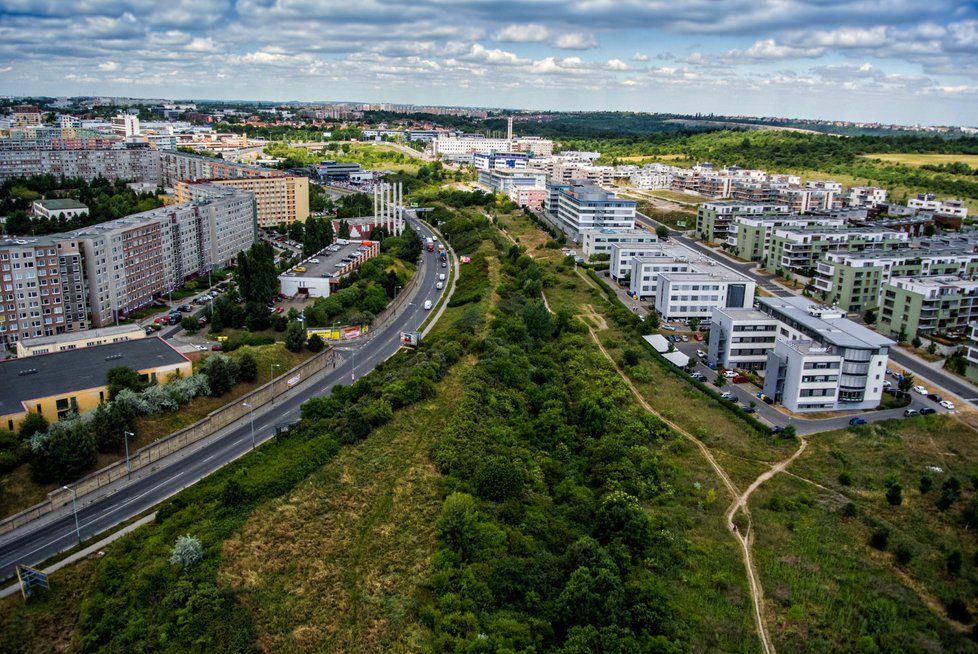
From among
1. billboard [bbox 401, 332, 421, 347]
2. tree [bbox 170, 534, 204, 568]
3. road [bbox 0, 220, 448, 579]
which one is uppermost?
billboard [bbox 401, 332, 421, 347]

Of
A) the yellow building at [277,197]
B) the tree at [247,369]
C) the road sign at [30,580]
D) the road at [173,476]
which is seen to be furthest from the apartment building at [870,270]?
the yellow building at [277,197]

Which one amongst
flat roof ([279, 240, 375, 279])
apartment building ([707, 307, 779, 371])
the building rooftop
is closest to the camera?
the building rooftop

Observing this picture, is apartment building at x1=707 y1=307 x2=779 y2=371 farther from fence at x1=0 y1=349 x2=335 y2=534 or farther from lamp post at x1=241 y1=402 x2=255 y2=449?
lamp post at x1=241 y1=402 x2=255 y2=449

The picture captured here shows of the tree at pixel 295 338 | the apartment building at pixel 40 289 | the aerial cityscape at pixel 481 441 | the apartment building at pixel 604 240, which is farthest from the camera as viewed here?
the apartment building at pixel 604 240

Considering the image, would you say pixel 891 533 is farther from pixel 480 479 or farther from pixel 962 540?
pixel 480 479

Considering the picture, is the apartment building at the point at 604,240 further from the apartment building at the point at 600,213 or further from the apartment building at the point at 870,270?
the apartment building at the point at 870,270

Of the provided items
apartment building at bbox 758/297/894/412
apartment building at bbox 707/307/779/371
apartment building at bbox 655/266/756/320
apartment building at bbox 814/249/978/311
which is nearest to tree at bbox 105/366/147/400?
apartment building at bbox 707/307/779/371
